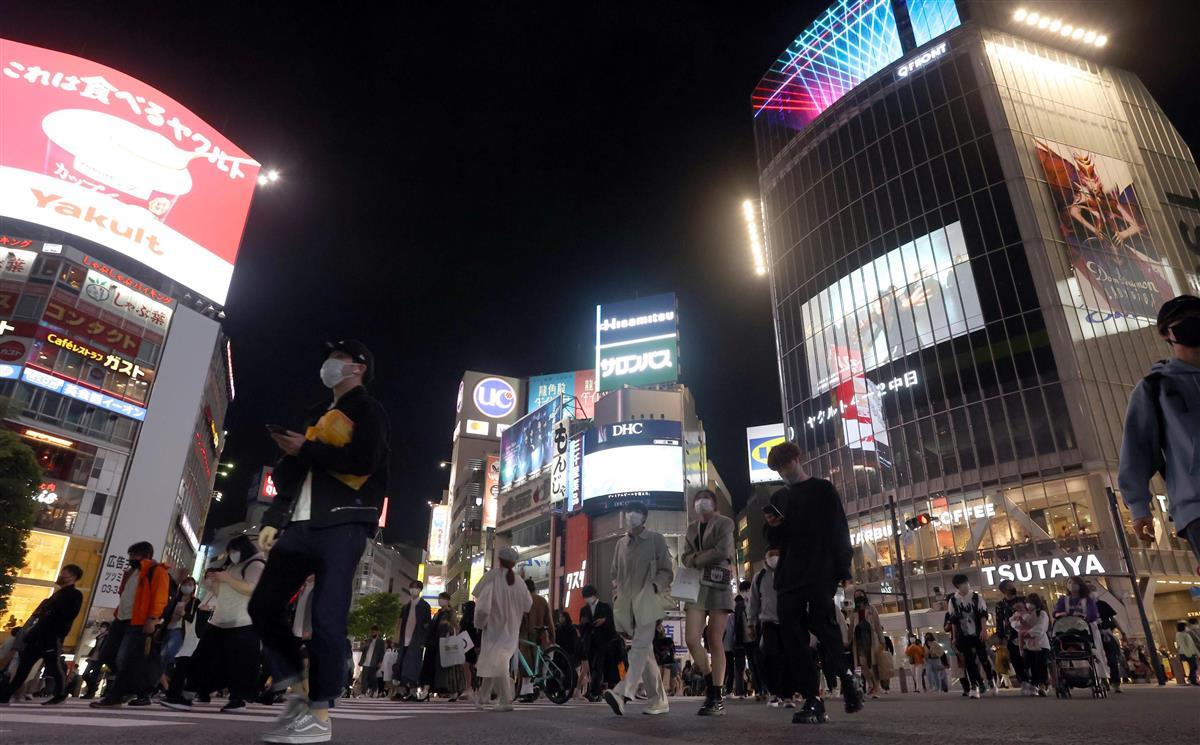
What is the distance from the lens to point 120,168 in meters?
31.5

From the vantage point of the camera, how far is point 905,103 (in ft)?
162

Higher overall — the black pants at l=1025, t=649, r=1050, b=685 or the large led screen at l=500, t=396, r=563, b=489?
the large led screen at l=500, t=396, r=563, b=489

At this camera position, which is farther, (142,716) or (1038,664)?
(1038,664)

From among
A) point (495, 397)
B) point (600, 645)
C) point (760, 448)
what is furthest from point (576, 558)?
point (600, 645)

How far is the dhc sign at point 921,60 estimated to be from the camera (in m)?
48.6

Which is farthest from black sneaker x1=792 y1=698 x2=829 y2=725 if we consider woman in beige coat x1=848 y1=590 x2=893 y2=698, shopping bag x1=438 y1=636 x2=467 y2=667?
woman in beige coat x1=848 y1=590 x2=893 y2=698

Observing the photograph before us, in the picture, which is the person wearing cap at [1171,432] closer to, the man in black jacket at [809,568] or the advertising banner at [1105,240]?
the man in black jacket at [809,568]

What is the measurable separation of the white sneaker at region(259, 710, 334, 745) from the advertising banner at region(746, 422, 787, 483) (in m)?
62.1

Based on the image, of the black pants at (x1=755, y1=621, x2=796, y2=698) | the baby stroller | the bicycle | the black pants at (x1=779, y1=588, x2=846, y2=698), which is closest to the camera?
the black pants at (x1=779, y1=588, x2=846, y2=698)

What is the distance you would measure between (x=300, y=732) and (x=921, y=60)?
Result: 58.6 metres

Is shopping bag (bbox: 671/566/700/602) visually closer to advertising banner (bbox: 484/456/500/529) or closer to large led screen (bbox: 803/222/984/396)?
large led screen (bbox: 803/222/984/396)

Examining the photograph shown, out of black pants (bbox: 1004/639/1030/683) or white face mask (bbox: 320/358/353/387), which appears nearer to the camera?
white face mask (bbox: 320/358/353/387)

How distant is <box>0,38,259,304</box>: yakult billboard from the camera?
29.1 m

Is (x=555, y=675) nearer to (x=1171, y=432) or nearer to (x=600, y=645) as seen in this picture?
(x=600, y=645)
